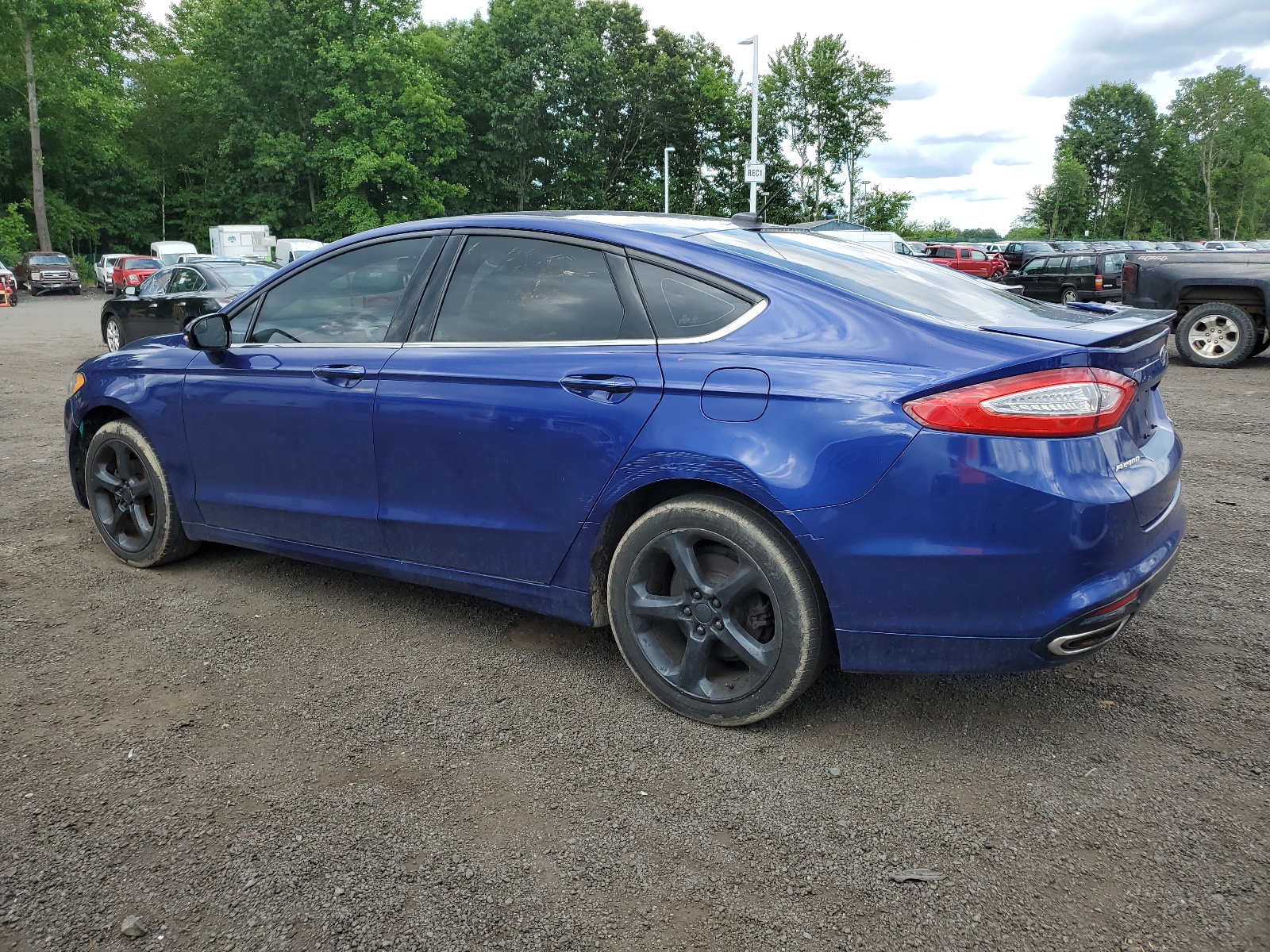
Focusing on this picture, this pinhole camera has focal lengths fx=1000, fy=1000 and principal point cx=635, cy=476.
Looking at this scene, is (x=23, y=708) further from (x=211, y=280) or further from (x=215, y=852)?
(x=211, y=280)

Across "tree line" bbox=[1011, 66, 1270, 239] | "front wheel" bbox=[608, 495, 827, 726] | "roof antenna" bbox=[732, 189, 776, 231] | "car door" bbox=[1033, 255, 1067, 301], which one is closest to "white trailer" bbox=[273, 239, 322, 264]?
"car door" bbox=[1033, 255, 1067, 301]

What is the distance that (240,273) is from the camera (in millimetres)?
13047

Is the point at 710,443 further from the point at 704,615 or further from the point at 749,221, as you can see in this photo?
the point at 749,221

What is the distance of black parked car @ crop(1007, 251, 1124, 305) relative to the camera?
21953 millimetres

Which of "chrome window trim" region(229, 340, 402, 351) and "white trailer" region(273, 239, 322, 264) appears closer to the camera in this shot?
"chrome window trim" region(229, 340, 402, 351)

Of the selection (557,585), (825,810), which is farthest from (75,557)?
(825,810)

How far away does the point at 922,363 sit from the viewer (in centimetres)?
267

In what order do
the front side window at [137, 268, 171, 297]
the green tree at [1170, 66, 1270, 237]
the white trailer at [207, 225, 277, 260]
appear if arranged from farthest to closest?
the green tree at [1170, 66, 1270, 237] < the white trailer at [207, 225, 277, 260] < the front side window at [137, 268, 171, 297]

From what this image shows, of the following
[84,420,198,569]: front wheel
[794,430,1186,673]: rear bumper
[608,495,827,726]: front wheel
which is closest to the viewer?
[794,430,1186,673]: rear bumper

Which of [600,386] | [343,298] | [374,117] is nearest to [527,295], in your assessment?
[600,386]

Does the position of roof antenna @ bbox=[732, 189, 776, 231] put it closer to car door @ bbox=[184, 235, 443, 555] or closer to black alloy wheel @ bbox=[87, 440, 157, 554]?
car door @ bbox=[184, 235, 443, 555]

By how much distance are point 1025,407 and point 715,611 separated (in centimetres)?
104

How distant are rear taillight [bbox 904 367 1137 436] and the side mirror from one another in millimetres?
2878

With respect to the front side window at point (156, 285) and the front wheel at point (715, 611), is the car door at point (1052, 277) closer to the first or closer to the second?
the front side window at point (156, 285)
